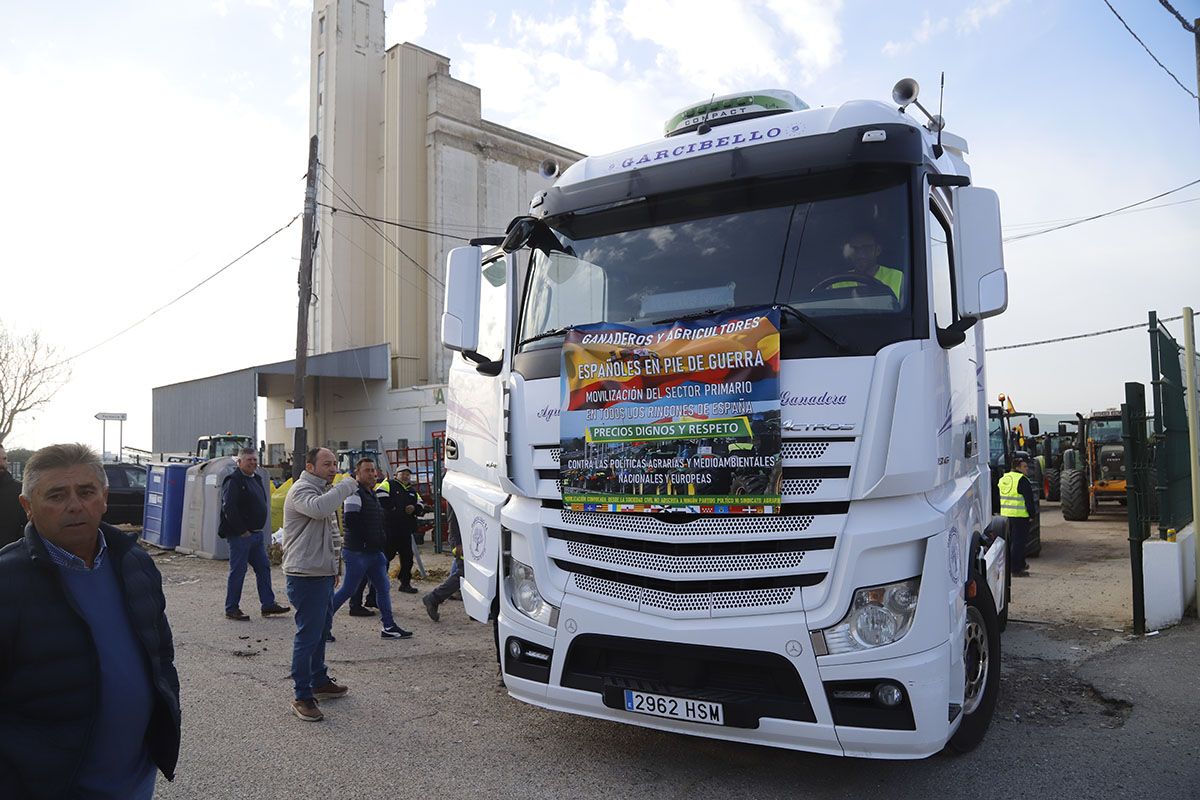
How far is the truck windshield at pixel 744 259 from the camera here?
12.9ft

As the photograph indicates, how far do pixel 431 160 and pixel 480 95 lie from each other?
163 inches

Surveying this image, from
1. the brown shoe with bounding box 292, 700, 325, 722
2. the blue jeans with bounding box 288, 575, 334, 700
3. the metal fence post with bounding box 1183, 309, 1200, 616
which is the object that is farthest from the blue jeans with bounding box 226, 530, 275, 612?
the metal fence post with bounding box 1183, 309, 1200, 616

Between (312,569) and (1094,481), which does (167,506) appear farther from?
(1094,481)

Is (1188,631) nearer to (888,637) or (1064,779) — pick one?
(1064,779)

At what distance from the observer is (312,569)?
567cm

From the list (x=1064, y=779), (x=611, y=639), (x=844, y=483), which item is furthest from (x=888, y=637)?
(x=1064, y=779)

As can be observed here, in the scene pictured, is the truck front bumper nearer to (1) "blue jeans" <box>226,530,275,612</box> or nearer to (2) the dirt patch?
(2) the dirt patch

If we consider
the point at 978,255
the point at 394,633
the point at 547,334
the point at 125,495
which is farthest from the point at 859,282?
the point at 125,495

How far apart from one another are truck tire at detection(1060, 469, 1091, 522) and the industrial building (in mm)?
21945

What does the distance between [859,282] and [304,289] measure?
1532cm

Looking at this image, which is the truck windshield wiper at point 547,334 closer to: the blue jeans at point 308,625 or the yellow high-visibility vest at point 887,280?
the yellow high-visibility vest at point 887,280

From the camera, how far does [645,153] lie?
4.64 metres

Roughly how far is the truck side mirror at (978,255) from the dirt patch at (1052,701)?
2.85 metres

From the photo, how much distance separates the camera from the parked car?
19125 mm
